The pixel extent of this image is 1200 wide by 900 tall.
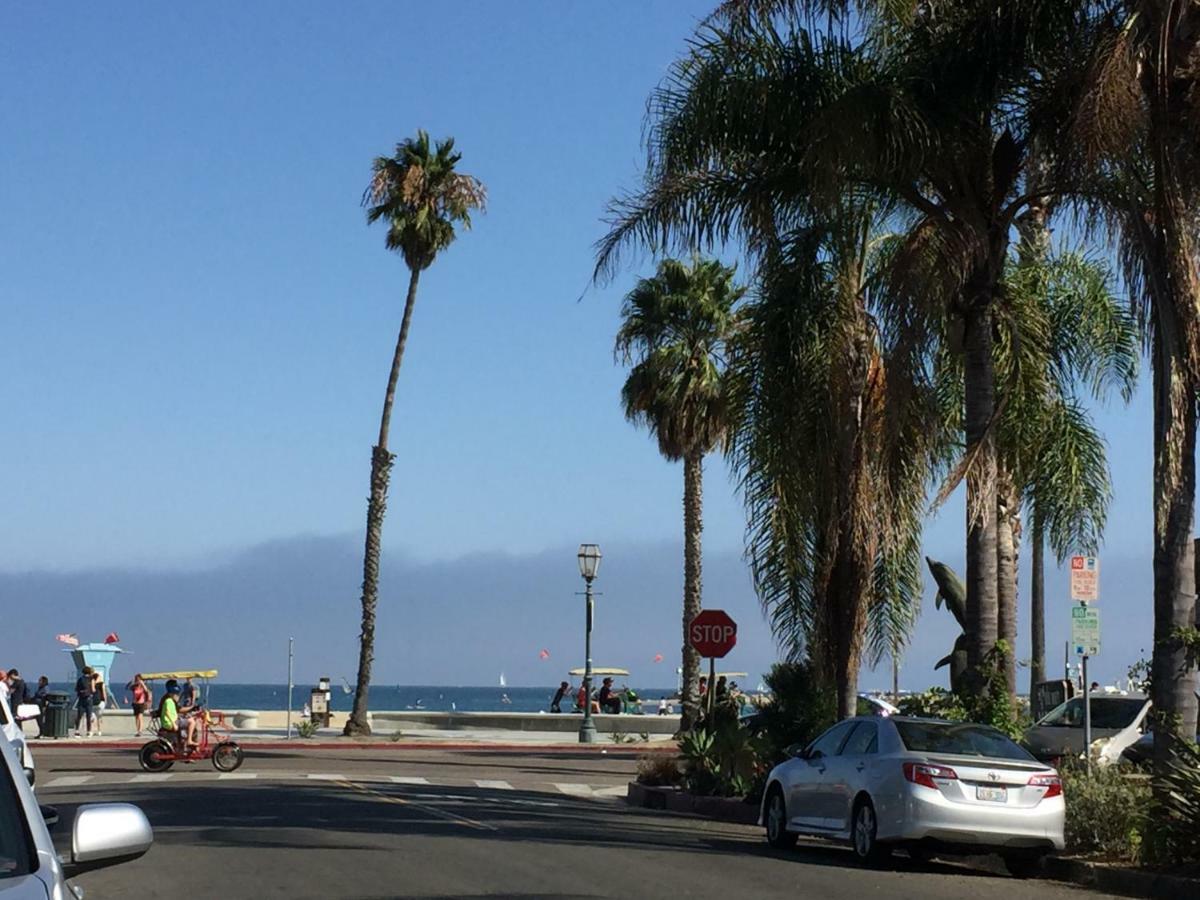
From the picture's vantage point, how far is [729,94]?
21500mm

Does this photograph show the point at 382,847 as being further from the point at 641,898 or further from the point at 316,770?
the point at 316,770

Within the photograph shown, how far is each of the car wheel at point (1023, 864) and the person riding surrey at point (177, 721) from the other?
56.6ft

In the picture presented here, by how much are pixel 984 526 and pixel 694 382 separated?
1053 inches

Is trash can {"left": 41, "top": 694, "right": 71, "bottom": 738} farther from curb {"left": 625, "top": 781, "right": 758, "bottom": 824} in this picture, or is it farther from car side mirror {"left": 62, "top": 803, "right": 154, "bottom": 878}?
car side mirror {"left": 62, "top": 803, "right": 154, "bottom": 878}

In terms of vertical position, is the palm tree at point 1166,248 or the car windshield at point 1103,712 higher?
the palm tree at point 1166,248

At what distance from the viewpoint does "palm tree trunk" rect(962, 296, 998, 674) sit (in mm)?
20531

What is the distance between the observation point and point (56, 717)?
43.8 meters

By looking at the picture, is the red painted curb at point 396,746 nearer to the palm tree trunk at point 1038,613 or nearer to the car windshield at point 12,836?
the palm tree trunk at point 1038,613

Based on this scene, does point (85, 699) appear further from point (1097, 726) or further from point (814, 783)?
point (814, 783)

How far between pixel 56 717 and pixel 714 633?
73.0ft

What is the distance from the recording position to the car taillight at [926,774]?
52.3ft

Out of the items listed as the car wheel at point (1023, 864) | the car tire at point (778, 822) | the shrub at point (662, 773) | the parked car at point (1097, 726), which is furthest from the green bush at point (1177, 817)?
the shrub at point (662, 773)

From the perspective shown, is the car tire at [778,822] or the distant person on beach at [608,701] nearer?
the car tire at [778,822]

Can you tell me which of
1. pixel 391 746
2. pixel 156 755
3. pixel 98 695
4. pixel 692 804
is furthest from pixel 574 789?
pixel 98 695
